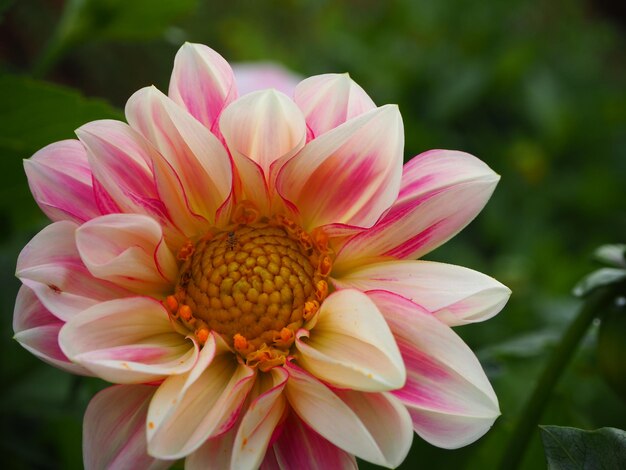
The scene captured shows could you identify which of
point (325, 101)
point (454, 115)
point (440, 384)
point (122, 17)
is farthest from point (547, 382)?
point (454, 115)

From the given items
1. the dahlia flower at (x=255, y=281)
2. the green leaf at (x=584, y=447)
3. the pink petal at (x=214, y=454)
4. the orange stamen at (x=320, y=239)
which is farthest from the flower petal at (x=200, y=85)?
the green leaf at (x=584, y=447)

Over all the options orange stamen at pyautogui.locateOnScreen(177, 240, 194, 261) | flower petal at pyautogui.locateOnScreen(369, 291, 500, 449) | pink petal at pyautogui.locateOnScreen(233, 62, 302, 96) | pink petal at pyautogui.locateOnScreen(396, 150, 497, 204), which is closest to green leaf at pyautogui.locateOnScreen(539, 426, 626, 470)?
flower petal at pyautogui.locateOnScreen(369, 291, 500, 449)

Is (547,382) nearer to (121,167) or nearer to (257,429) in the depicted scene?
(257,429)

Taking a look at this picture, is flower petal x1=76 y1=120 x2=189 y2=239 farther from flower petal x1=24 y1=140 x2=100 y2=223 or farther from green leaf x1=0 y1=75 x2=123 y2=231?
green leaf x1=0 y1=75 x2=123 y2=231

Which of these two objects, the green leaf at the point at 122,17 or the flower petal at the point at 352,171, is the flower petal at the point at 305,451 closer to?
the flower petal at the point at 352,171

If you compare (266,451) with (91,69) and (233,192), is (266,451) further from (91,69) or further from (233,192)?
(91,69)

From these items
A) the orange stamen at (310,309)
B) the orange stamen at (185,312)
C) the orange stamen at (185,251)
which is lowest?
the orange stamen at (185,312)
